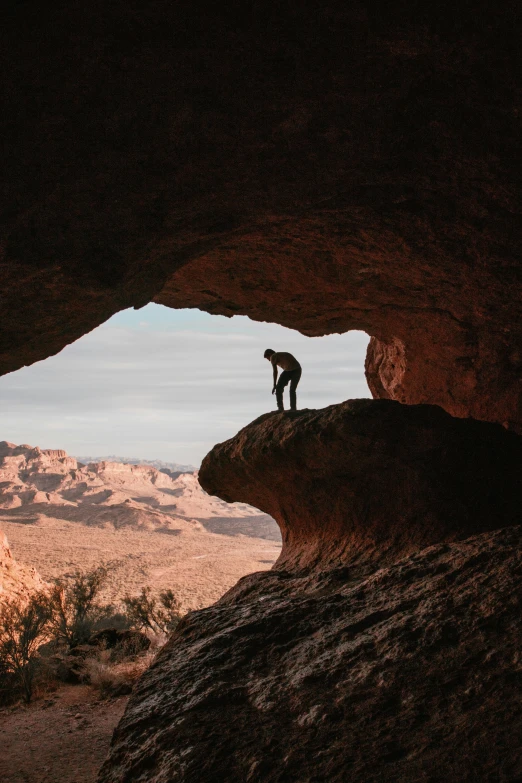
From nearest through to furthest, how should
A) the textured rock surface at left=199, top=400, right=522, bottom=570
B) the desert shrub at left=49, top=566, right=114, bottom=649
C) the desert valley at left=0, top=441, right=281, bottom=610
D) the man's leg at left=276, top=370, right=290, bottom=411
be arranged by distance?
the textured rock surface at left=199, top=400, right=522, bottom=570 → the man's leg at left=276, top=370, right=290, bottom=411 → the desert shrub at left=49, top=566, right=114, bottom=649 → the desert valley at left=0, top=441, right=281, bottom=610

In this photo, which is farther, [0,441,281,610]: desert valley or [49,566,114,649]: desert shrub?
[0,441,281,610]: desert valley

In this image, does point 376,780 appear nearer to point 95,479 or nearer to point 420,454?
point 420,454

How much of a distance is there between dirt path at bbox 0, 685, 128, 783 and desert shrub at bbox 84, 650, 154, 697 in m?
0.21

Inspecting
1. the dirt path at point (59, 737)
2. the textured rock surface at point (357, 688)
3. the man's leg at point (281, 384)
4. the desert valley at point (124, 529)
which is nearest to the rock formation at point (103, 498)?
the desert valley at point (124, 529)

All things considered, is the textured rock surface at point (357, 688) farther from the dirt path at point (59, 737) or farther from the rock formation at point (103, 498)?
the rock formation at point (103, 498)

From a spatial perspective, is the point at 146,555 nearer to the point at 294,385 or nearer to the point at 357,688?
the point at 294,385

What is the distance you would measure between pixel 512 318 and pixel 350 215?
2.78 meters

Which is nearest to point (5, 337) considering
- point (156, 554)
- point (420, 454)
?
point (420, 454)

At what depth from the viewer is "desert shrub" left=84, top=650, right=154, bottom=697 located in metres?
9.80

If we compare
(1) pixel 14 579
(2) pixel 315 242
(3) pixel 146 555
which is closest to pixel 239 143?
(2) pixel 315 242

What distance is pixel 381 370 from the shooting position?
10734 mm

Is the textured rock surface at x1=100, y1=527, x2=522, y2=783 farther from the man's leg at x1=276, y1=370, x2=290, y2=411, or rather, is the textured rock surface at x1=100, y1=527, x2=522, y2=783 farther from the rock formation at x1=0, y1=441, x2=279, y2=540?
the rock formation at x1=0, y1=441, x2=279, y2=540

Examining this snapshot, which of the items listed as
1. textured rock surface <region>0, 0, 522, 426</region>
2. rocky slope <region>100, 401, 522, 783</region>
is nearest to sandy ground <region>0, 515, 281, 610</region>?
rocky slope <region>100, 401, 522, 783</region>

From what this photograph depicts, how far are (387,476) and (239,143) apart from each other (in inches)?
154
